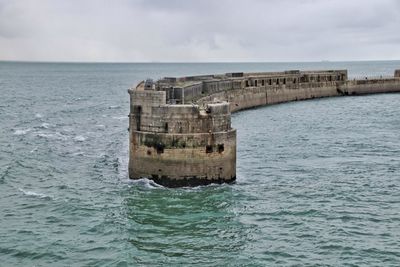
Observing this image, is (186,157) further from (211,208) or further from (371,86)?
(371,86)

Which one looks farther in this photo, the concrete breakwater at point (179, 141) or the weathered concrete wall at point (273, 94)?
the weathered concrete wall at point (273, 94)

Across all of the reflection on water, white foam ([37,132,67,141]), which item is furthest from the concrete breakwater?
white foam ([37,132,67,141])

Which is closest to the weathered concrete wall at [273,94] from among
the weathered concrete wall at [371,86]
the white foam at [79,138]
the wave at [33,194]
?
the weathered concrete wall at [371,86]

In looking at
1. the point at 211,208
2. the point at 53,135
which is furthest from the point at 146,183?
the point at 53,135

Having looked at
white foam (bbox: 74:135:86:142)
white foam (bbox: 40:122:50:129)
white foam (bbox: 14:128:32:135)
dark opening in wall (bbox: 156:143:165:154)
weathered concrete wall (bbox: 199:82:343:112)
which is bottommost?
white foam (bbox: 74:135:86:142)

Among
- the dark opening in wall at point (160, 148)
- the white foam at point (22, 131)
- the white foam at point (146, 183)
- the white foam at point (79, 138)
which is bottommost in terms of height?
the white foam at point (146, 183)

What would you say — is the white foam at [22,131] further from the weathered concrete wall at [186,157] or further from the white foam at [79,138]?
the weathered concrete wall at [186,157]

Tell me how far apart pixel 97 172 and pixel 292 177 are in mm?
11423

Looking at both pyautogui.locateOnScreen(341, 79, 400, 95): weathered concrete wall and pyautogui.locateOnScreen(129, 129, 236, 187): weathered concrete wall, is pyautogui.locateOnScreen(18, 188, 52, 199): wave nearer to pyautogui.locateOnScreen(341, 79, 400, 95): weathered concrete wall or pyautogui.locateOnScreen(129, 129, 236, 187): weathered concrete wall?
pyautogui.locateOnScreen(129, 129, 236, 187): weathered concrete wall

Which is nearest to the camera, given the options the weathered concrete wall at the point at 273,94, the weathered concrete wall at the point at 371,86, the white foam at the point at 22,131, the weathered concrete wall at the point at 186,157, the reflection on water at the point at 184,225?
the reflection on water at the point at 184,225

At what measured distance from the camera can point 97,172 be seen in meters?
33.8

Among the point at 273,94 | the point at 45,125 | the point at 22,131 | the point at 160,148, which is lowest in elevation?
the point at 22,131

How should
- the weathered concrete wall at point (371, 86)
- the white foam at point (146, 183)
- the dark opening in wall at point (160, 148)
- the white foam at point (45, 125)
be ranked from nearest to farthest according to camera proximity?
the dark opening in wall at point (160, 148) < the white foam at point (146, 183) < the white foam at point (45, 125) < the weathered concrete wall at point (371, 86)

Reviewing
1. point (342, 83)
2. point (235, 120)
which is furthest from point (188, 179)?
point (342, 83)
